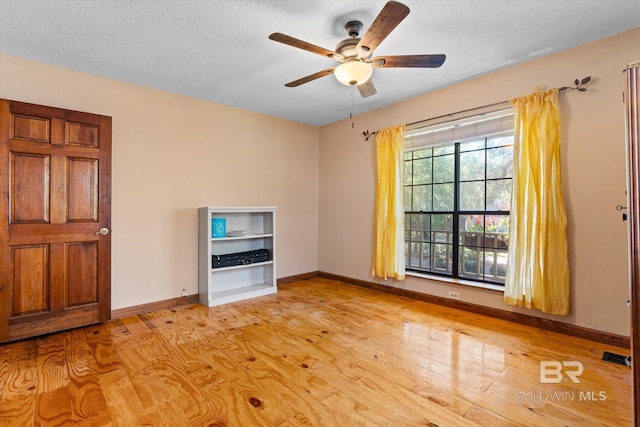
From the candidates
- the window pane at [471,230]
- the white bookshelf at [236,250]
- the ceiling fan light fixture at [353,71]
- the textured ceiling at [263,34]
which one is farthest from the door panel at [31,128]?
the window pane at [471,230]

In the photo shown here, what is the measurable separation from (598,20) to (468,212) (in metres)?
1.98

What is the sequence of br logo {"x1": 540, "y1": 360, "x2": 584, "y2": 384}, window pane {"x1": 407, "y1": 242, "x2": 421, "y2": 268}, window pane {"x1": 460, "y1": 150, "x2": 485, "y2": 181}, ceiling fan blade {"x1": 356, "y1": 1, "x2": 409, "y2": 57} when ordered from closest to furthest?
ceiling fan blade {"x1": 356, "y1": 1, "x2": 409, "y2": 57} < br logo {"x1": 540, "y1": 360, "x2": 584, "y2": 384} < window pane {"x1": 460, "y1": 150, "x2": 485, "y2": 181} < window pane {"x1": 407, "y1": 242, "x2": 421, "y2": 268}

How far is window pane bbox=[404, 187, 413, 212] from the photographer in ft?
13.5

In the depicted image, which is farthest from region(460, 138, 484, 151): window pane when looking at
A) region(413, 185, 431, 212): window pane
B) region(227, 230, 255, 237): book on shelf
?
region(227, 230, 255, 237): book on shelf

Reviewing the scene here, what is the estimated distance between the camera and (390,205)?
4016 millimetres

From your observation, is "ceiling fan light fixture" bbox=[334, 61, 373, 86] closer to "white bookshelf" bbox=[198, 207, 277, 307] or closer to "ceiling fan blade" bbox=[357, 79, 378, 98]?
"ceiling fan blade" bbox=[357, 79, 378, 98]

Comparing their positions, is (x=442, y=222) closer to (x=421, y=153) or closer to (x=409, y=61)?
(x=421, y=153)

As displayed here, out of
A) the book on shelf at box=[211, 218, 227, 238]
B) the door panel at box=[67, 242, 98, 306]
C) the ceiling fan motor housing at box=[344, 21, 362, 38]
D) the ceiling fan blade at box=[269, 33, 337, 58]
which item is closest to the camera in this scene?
the ceiling fan blade at box=[269, 33, 337, 58]

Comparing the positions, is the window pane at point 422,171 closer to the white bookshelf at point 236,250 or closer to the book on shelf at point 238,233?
the white bookshelf at point 236,250

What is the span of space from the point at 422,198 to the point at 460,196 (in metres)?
0.51

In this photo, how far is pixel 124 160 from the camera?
10.9 feet

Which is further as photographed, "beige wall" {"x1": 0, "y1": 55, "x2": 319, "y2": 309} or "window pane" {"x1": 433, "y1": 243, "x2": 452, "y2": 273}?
"window pane" {"x1": 433, "y1": 243, "x2": 452, "y2": 273}

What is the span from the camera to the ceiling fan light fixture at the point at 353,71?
2.25m

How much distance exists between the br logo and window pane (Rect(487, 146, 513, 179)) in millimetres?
1823
